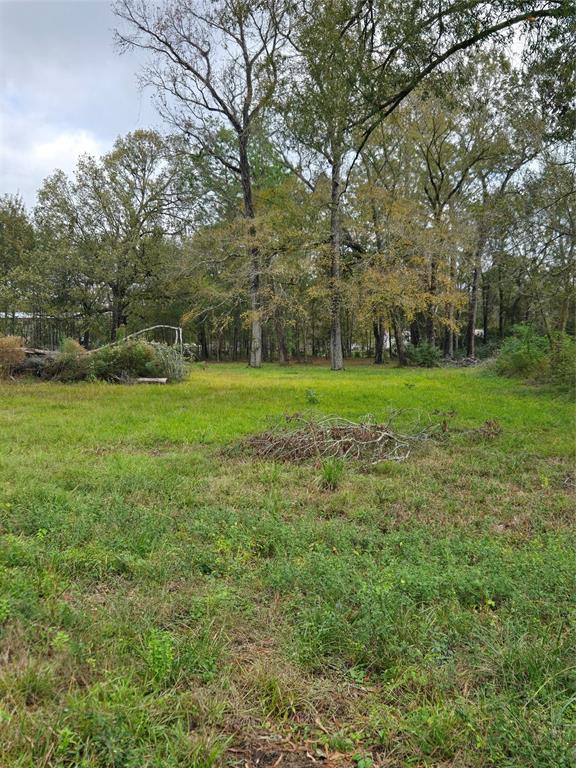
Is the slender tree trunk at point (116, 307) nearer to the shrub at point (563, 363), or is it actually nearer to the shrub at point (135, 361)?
the shrub at point (135, 361)

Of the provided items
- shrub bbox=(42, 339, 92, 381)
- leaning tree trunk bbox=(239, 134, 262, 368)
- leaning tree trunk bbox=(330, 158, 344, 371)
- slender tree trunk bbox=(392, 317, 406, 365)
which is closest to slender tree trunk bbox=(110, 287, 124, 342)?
leaning tree trunk bbox=(239, 134, 262, 368)

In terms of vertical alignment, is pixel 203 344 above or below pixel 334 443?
above

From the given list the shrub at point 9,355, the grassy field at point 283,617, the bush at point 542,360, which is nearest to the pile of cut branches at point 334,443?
the grassy field at point 283,617

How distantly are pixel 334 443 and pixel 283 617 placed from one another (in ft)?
11.2

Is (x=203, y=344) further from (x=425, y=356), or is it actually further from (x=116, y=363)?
(x=116, y=363)

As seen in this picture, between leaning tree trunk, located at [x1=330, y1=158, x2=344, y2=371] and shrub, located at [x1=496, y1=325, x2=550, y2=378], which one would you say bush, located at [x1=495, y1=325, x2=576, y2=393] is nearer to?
shrub, located at [x1=496, y1=325, x2=550, y2=378]

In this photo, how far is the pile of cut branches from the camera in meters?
5.68

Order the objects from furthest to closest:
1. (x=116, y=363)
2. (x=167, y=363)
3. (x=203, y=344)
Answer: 1. (x=203, y=344)
2. (x=167, y=363)
3. (x=116, y=363)

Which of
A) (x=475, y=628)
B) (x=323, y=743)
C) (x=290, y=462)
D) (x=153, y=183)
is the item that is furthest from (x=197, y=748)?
(x=153, y=183)

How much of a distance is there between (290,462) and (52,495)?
2514mm

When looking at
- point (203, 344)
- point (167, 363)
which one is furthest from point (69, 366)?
point (203, 344)

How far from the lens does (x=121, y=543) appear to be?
313 centimetres

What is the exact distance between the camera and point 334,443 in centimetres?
576

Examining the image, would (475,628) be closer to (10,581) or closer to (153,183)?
(10,581)
